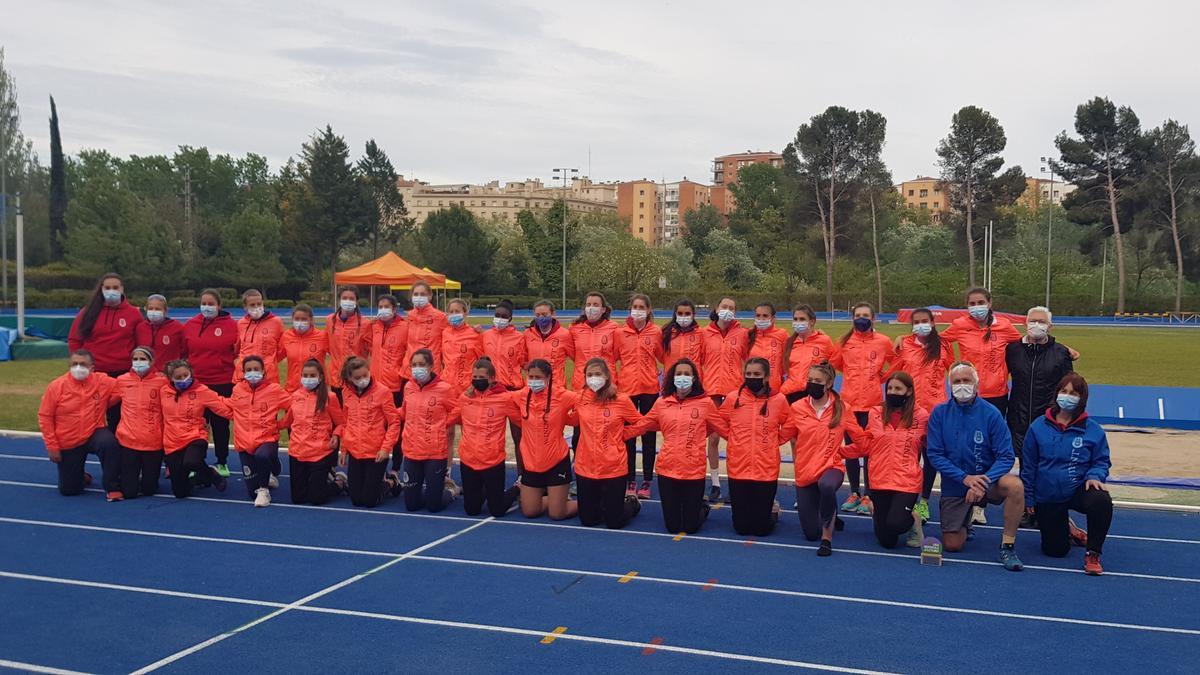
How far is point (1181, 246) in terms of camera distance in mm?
56594

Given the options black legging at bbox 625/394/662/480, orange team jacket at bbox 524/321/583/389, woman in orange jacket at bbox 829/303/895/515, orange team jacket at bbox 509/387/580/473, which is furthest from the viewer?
orange team jacket at bbox 524/321/583/389

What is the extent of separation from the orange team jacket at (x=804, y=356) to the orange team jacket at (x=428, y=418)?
304 centimetres

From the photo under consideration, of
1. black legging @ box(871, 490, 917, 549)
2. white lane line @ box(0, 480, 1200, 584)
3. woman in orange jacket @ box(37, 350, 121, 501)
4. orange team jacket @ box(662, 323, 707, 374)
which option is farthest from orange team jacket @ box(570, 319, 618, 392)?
woman in orange jacket @ box(37, 350, 121, 501)

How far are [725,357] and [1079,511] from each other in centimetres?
330

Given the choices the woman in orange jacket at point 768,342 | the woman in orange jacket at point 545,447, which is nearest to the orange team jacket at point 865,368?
the woman in orange jacket at point 768,342

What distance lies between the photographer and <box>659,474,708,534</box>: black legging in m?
7.68

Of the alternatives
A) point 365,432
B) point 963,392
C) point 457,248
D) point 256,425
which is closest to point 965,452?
point 963,392

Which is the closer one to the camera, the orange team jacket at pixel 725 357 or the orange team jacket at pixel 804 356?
the orange team jacket at pixel 804 356

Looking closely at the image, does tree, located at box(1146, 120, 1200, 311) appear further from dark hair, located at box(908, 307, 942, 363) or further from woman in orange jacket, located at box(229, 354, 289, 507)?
woman in orange jacket, located at box(229, 354, 289, 507)

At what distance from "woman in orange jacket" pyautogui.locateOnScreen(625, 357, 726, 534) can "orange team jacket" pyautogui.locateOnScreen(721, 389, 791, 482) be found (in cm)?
20

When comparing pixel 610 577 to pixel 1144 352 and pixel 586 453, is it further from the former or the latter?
pixel 1144 352

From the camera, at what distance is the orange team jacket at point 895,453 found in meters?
7.20

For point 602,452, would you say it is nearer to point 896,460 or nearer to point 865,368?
point 896,460

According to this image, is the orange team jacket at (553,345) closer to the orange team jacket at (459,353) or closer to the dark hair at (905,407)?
the orange team jacket at (459,353)
